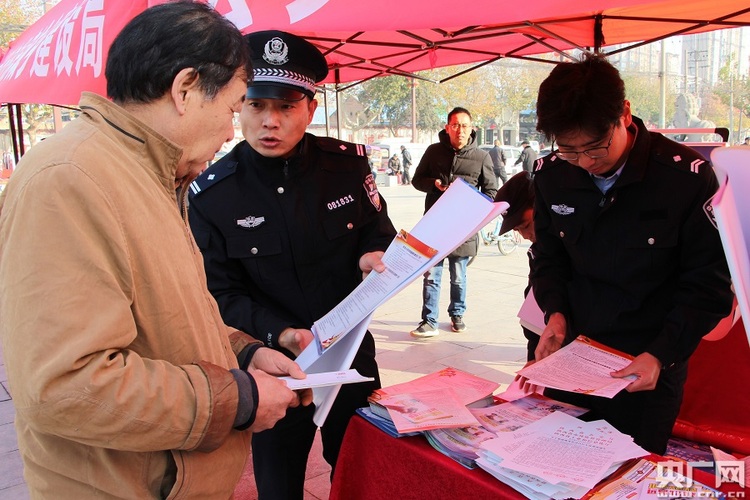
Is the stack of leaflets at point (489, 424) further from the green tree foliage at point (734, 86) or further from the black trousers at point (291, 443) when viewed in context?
the green tree foliage at point (734, 86)

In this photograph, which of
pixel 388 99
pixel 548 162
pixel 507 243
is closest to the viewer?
pixel 548 162

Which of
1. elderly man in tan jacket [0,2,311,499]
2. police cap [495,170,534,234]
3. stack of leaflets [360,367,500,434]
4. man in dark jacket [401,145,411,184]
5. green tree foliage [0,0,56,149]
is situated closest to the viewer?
elderly man in tan jacket [0,2,311,499]

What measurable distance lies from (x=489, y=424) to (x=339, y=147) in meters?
1.02

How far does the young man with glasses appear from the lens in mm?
1647

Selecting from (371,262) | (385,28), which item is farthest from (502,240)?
(371,262)

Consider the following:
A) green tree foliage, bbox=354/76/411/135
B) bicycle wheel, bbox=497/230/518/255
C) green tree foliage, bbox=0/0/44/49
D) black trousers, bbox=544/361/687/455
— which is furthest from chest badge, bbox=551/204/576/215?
green tree foliage, bbox=354/76/411/135

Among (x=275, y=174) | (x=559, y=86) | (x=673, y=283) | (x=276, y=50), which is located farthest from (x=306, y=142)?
(x=673, y=283)

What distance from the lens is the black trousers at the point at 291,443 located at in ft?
6.00

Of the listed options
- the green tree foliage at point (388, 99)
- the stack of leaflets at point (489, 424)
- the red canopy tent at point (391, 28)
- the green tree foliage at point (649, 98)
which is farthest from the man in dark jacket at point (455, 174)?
the green tree foliage at point (649, 98)

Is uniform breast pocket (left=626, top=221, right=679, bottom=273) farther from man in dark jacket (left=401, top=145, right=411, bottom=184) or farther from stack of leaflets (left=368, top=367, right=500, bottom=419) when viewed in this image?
man in dark jacket (left=401, top=145, right=411, bottom=184)

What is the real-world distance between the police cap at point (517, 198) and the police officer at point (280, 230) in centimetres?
107

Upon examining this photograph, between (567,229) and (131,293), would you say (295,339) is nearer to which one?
(131,293)

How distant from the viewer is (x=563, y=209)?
74.6 inches

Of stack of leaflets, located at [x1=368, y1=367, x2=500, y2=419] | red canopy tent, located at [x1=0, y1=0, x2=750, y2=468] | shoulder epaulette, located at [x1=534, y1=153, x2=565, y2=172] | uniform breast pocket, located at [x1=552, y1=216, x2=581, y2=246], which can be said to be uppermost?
red canopy tent, located at [x1=0, y1=0, x2=750, y2=468]
